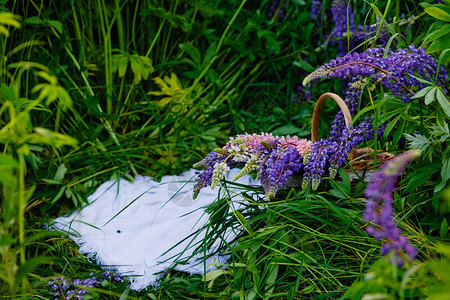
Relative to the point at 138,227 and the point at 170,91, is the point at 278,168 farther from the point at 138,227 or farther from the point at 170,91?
the point at 170,91

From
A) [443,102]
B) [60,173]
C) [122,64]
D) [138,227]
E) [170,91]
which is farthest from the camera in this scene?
[170,91]

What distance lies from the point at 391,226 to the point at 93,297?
91 cm

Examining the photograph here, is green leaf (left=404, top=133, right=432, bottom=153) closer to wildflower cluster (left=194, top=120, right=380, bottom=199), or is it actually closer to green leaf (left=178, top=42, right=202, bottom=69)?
wildflower cluster (left=194, top=120, right=380, bottom=199)

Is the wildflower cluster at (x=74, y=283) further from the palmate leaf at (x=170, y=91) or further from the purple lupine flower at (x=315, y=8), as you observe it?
the purple lupine flower at (x=315, y=8)

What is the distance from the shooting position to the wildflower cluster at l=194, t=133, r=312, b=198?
1.27 metres

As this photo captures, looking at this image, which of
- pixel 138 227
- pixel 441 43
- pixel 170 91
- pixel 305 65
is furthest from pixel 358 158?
pixel 170 91

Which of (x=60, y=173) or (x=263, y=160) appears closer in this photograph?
(x=263, y=160)

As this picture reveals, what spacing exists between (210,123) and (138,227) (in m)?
0.90

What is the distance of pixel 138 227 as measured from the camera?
1.68 m

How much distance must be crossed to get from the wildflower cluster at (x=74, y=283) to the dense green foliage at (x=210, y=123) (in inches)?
1.4

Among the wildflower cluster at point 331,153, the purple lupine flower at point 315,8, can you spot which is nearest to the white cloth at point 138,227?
the wildflower cluster at point 331,153

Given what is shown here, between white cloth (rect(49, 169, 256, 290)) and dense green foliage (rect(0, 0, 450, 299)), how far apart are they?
0.05 metres

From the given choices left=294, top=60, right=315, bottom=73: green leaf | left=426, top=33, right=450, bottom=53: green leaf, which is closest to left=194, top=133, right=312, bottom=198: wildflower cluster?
left=426, top=33, right=450, bottom=53: green leaf

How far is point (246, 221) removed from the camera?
1366 mm
